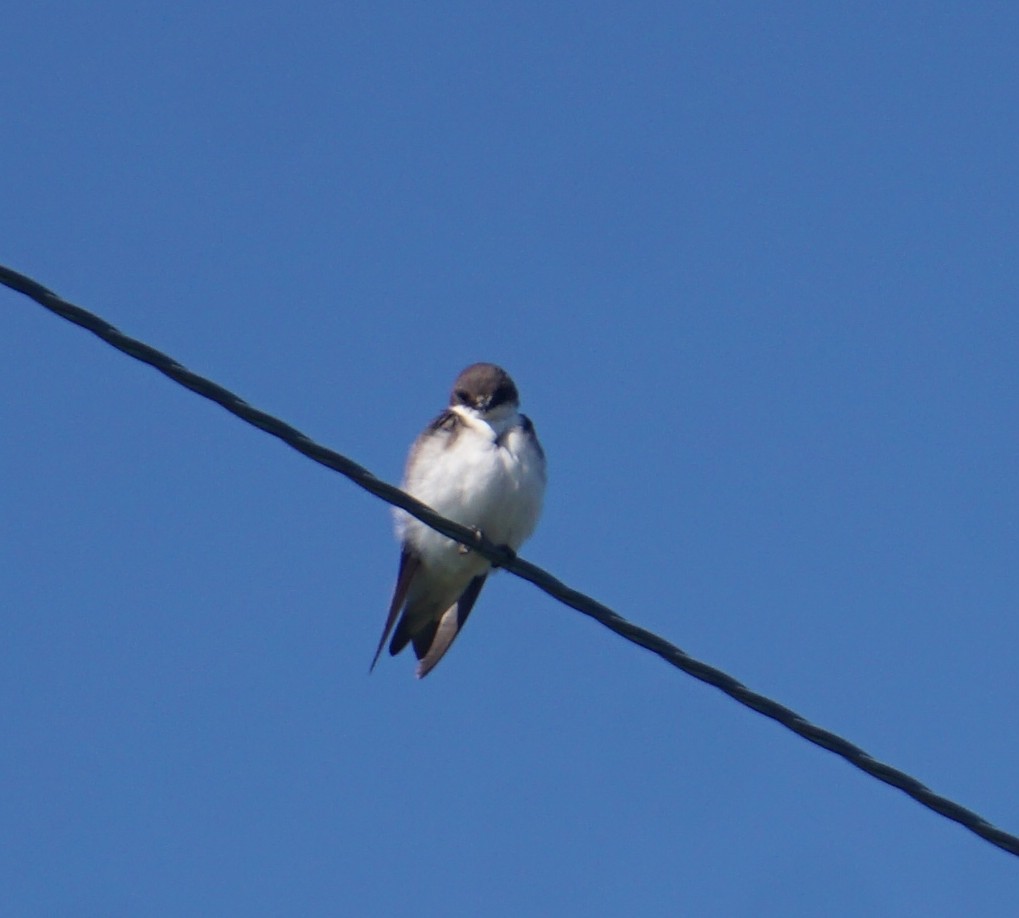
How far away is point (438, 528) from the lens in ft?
15.8

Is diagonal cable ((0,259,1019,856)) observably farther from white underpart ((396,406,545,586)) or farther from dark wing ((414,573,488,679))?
dark wing ((414,573,488,679))

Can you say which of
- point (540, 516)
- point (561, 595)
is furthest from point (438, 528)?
point (540, 516)

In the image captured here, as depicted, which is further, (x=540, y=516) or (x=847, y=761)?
(x=540, y=516)

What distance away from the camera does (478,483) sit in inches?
279

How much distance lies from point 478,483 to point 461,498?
0.09 m

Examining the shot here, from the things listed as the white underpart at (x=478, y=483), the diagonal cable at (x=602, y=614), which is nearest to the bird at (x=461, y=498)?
the white underpart at (x=478, y=483)

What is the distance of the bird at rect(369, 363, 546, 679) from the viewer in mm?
7113

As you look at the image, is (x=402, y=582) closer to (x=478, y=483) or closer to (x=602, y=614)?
(x=478, y=483)

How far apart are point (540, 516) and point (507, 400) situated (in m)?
0.50

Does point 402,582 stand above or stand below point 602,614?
above

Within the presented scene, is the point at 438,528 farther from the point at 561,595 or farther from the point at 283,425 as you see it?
the point at 283,425

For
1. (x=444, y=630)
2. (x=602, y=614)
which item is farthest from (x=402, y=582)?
(x=602, y=614)

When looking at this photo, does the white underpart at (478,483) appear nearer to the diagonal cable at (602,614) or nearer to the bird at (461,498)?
the bird at (461,498)

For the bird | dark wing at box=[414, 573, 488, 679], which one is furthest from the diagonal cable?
dark wing at box=[414, 573, 488, 679]
